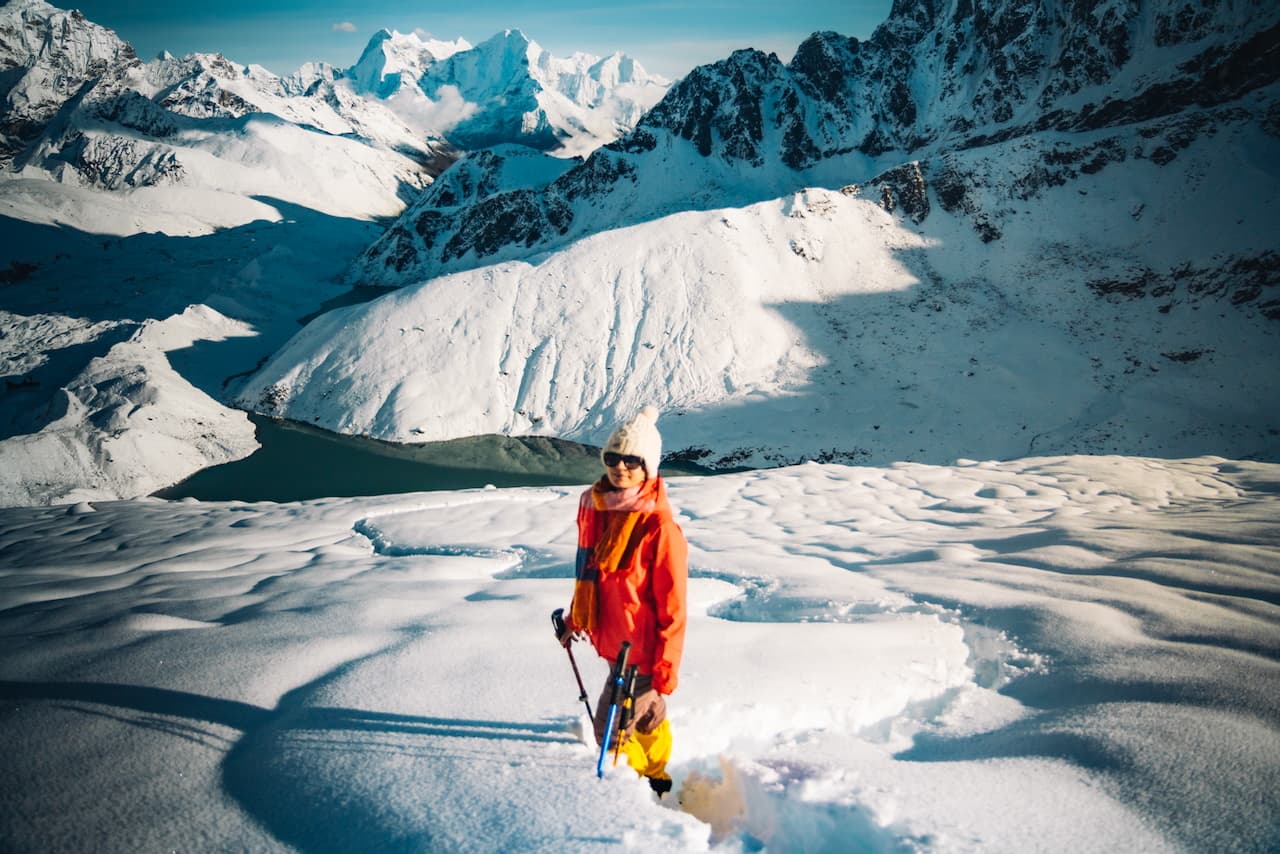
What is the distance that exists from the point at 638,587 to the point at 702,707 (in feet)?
3.41

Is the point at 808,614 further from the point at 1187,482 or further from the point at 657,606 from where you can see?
the point at 1187,482

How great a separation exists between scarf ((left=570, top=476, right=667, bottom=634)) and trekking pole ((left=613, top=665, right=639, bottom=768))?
38 cm

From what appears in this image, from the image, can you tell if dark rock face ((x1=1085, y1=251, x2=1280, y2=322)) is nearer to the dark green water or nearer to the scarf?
the dark green water

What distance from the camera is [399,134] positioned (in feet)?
603

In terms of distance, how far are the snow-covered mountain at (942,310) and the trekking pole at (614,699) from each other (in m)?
25.6

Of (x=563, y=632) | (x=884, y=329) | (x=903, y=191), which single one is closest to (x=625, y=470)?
(x=563, y=632)

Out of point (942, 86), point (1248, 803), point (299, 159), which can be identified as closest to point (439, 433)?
point (1248, 803)

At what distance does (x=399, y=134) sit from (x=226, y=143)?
313ft

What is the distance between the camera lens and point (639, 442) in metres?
2.89

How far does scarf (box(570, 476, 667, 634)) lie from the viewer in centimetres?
283

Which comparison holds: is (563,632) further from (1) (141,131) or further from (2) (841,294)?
(1) (141,131)

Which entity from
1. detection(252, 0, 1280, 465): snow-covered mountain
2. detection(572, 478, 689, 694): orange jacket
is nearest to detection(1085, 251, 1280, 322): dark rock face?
detection(252, 0, 1280, 465): snow-covered mountain

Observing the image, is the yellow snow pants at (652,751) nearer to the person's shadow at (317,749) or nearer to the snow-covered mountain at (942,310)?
the person's shadow at (317,749)

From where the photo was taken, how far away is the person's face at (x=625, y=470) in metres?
2.84
